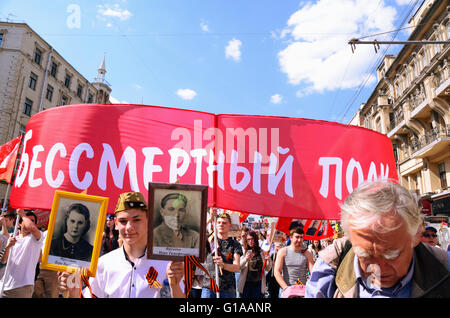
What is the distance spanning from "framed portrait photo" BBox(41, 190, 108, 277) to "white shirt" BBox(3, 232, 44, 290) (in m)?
3.00

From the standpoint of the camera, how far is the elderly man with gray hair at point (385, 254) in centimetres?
128

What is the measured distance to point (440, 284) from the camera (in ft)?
4.17

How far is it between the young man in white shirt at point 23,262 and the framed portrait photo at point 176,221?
11.0 feet

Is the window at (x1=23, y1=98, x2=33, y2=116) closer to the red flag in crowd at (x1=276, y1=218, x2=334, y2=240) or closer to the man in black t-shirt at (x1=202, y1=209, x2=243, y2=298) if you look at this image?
the man in black t-shirt at (x1=202, y1=209, x2=243, y2=298)

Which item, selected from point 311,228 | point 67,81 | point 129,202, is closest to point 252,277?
point 311,228

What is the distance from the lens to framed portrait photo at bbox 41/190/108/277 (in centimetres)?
205

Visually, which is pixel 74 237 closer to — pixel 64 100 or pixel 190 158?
pixel 190 158

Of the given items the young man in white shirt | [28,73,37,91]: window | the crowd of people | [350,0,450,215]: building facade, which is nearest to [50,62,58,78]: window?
[28,73,37,91]: window

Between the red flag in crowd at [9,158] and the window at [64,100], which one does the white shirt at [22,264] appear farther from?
the window at [64,100]

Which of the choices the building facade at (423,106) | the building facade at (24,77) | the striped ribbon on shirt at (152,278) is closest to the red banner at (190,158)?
the striped ribbon on shirt at (152,278)

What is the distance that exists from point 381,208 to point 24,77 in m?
34.5

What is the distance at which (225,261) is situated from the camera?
4754 mm
